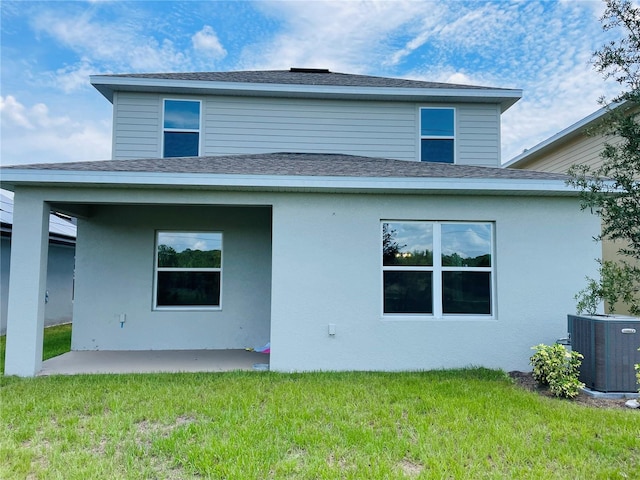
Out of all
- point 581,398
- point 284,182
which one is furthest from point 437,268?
point 284,182

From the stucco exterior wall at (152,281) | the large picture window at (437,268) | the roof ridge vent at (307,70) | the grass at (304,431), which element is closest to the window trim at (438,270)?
the large picture window at (437,268)

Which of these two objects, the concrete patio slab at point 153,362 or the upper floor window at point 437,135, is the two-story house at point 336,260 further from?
the upper floor window at point 437,135

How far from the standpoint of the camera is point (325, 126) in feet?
30.4

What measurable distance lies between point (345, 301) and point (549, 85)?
8.92 m

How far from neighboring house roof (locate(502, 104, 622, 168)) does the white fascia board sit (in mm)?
4737

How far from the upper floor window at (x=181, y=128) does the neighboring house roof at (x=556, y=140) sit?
368 inches

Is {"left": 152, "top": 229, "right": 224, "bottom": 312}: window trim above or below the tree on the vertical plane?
below

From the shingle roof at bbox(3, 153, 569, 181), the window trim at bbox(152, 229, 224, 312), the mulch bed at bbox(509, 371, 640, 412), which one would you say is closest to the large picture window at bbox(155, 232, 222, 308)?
the window trim at bbox(152, 229, 224, 312)

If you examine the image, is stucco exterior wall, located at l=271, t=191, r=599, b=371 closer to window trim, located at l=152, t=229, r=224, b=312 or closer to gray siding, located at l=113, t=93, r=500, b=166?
window trim, located at l=152, t=229, r=224, b=312

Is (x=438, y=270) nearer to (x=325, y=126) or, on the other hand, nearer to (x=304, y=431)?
(x=304, y=431)

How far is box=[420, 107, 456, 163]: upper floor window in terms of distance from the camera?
9.20 m

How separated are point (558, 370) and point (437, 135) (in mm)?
5960

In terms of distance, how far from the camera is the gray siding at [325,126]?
8.96 m

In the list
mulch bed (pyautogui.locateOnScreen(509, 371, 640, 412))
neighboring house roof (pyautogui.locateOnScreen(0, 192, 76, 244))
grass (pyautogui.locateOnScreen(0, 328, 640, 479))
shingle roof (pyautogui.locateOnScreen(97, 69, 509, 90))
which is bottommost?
mulch bed (pyautogui.locateOnScreen(509, 371, 640, 412))
